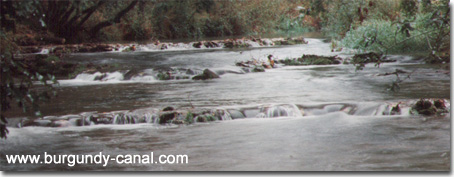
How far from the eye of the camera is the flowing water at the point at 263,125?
15.6 ft

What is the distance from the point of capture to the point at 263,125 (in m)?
6.72

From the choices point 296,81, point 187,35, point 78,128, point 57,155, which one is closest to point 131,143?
point 57,155

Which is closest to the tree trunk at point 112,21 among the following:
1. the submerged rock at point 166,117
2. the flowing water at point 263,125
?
the flowing water at point 263,125

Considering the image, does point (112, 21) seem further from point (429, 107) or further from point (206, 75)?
point (429, 107)

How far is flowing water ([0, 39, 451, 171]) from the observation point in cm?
475

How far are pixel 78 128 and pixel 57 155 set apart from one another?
169cm

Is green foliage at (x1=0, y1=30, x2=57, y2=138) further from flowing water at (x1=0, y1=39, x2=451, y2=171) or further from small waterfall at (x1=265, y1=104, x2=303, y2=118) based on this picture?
small waterfall at (x1=265, y1=104, x2=303, y2=118)

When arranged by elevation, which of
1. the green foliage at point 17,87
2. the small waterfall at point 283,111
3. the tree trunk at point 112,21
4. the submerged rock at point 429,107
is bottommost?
the green foliage at point 17,87

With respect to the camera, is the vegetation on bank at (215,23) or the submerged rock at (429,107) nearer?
the submerged rock at (429,107)

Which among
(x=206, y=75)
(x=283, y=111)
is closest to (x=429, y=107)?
(x=283, y=111)

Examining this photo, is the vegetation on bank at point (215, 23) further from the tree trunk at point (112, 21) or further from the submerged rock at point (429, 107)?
the submerged rock at point (429, 107)

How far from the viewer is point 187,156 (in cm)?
496

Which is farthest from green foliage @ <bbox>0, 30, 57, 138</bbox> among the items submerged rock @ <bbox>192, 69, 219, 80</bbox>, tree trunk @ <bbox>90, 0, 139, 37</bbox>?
tree trunk @ <bbox>90, 0, 139, 37</bbox>

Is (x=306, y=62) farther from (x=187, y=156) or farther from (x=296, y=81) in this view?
(x=187, y=156)
